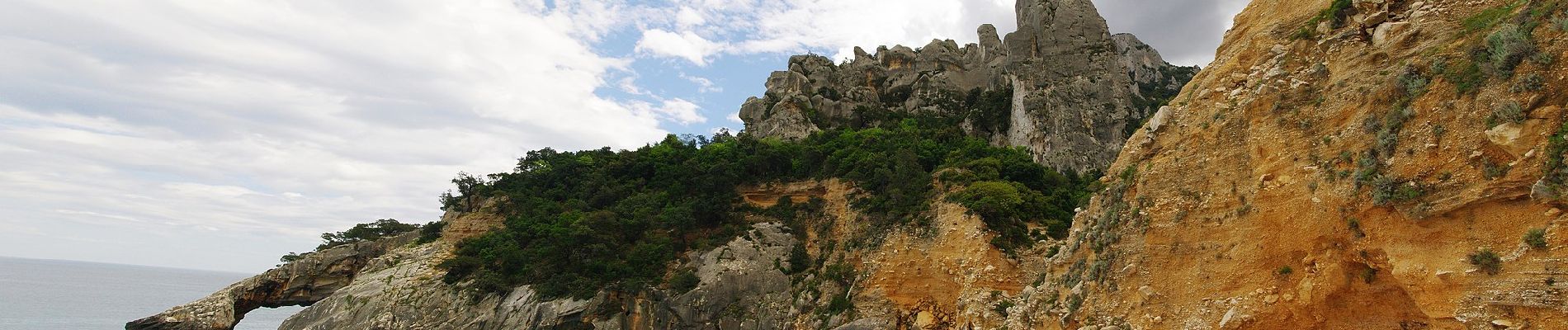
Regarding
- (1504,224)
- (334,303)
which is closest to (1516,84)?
(1504,224)

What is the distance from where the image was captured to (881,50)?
5597 centimetres

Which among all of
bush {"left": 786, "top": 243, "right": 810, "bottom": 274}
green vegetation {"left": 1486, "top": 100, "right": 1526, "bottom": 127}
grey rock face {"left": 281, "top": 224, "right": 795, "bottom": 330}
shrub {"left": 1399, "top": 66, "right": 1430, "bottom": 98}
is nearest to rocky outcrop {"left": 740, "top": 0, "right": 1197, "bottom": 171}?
bush {"left": 786, "top": 243, "right": 810, "bottom": 274}

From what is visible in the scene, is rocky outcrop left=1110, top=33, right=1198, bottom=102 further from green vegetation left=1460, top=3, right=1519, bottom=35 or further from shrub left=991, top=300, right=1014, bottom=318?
green vegetation left=1460, top=3, right=1519, bottom=35

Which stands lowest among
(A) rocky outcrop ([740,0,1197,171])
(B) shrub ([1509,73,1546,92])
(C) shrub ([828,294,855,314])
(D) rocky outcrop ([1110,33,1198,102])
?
(C) shrub ([828,294,855,314])

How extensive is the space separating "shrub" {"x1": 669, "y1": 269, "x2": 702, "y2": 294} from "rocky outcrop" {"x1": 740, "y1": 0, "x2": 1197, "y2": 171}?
16.6m

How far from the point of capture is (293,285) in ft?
129

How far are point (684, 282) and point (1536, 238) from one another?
23.9 meters

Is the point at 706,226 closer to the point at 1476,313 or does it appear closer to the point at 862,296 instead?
the point at 862,296

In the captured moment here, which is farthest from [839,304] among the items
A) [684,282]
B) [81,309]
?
[81,309]

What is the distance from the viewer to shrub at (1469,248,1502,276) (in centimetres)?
891

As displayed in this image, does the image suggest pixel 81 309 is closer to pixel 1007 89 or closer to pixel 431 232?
pixel 431 232

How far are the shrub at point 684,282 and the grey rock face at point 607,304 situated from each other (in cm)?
24

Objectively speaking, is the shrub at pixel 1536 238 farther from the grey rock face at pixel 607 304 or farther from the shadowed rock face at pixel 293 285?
the shadowed rock face at pixel 293 285

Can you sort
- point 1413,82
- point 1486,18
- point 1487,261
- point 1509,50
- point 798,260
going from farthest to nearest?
1. point 798,260
2. point 1413,82
3. point 1486,18
4. point 1509,50
5. point 1487,261
